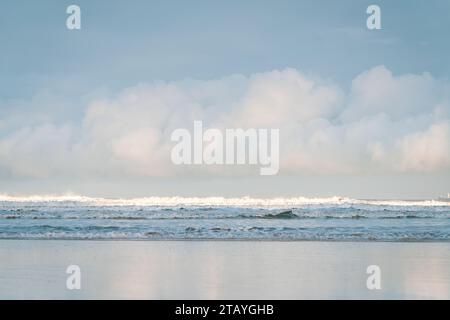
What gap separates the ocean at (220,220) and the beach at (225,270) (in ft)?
7.18

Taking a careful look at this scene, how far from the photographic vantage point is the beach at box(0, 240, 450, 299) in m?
8.90

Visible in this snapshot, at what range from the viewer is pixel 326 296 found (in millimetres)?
8680

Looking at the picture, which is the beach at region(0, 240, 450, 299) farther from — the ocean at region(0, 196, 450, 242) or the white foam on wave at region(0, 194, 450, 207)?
the white foam on wave at region(0, 194, 450, 207)

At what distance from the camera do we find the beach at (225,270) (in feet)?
29.2

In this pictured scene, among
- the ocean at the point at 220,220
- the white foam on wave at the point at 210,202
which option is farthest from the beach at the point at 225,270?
the white foam on wave at the point at 210,202

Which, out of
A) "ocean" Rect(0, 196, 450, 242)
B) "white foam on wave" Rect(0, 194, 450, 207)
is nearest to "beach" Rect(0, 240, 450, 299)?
"ocean" Rect(0, 196, 450, 242)

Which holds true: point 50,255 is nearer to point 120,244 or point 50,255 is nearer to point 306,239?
point 120,244

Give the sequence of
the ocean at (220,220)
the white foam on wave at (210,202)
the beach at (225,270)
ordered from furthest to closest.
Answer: the white foam on wave at (210,202) < the ocean at (220,220) < the beach at (225,270)

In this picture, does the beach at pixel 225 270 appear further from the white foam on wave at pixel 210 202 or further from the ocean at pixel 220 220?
the white foam on wave at pixel 210 202

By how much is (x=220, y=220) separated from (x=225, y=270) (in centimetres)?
1515

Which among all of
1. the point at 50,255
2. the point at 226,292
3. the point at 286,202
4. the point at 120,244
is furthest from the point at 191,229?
the point at 286,202

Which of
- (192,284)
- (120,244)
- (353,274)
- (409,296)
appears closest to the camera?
(409,296)

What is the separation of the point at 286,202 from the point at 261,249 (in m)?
24.0

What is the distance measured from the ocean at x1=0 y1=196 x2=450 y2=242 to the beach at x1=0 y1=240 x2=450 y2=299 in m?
2.19
